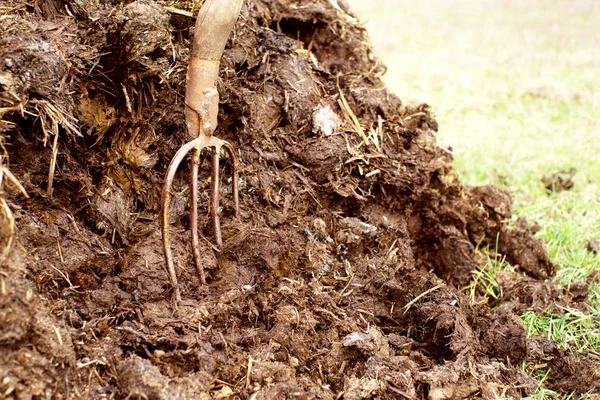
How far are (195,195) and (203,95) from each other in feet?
1.21

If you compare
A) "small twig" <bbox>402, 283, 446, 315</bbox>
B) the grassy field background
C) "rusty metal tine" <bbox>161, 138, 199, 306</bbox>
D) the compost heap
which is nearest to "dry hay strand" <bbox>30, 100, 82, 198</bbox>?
the compost heap

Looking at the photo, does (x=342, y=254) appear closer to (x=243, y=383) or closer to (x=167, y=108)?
(x=243, y=383)

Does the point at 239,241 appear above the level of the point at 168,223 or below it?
below

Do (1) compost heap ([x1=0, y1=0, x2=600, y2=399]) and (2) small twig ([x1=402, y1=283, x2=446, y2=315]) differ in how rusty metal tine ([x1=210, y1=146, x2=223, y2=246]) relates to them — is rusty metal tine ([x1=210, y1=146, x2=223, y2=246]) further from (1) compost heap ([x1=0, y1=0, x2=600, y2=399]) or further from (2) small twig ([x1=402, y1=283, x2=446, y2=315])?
(2) small twig ([x1=402, y1=283, x2=446, y2=315])

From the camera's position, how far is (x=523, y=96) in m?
6.20

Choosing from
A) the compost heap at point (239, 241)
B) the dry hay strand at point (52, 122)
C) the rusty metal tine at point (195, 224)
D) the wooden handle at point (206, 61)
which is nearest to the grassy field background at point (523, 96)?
the compost heap at point (239, 241)

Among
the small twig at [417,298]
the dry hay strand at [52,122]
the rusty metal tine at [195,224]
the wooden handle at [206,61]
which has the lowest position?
the small twig at [417,298]

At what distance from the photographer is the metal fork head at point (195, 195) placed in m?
1.88

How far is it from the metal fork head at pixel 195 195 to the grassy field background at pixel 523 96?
4.39 feet

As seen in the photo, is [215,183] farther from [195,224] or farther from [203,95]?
[203,95]

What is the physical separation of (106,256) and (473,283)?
165 centimetres

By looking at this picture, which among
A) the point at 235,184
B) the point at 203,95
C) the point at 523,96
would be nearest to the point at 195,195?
the point at 235,184

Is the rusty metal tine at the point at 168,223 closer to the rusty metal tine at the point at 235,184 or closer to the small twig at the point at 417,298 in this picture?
the rusty metal tine at the point at 235,184

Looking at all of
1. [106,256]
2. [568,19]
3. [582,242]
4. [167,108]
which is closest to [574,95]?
[582,242]
